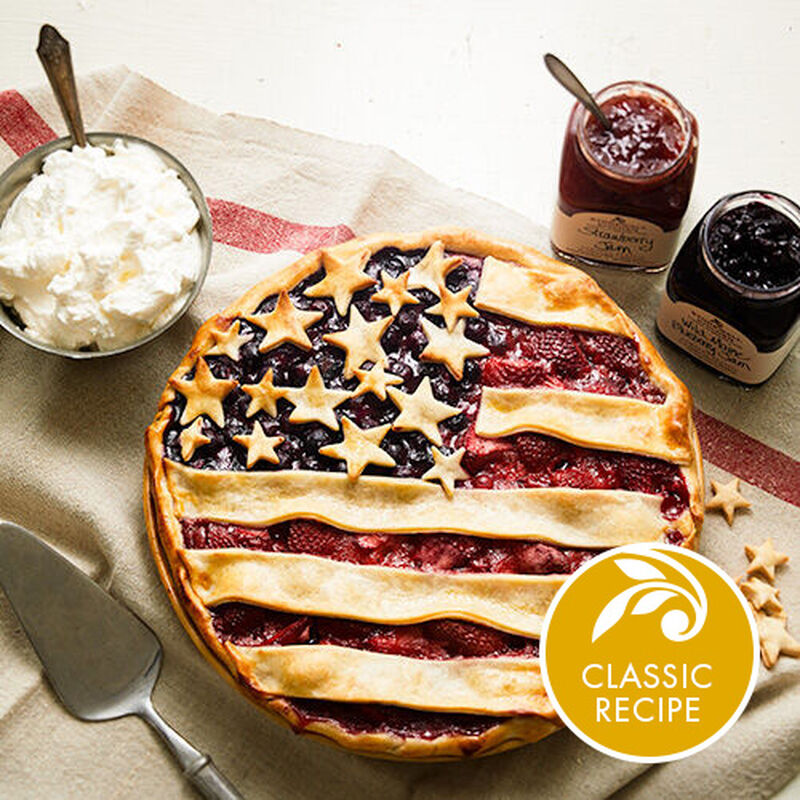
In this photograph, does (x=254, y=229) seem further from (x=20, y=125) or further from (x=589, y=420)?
(x=589, y=420)

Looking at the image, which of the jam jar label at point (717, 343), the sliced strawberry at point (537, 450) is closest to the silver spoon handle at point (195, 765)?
the sliced strawberry at point (537, 450)

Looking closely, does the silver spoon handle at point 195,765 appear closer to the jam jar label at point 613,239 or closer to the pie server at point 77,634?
the pie server at point 77,634

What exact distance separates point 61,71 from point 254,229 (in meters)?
0.71

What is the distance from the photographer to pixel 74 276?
104 inches

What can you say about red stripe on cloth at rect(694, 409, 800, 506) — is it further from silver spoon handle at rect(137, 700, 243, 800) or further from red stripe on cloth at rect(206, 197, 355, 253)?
silver spoon handle at rect(137, 700, 243, 800)

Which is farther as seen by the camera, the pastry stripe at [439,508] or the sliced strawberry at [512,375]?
the sliced strawberry at [512,375]

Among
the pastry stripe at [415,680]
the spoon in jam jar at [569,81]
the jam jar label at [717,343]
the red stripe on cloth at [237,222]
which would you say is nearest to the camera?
the pastry stripe at [415,680]

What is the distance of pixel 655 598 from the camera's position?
257 cm

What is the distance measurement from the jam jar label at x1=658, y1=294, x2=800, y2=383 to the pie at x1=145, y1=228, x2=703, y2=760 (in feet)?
0.53

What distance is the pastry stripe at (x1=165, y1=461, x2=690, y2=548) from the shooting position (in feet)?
8.22

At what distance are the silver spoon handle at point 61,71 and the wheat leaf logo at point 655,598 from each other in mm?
1820

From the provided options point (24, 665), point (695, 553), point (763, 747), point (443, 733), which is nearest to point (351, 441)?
point (443, 733)

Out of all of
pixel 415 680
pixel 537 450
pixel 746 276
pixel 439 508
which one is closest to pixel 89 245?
pixel 439 508

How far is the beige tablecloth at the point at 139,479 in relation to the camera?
2633 millimetres
